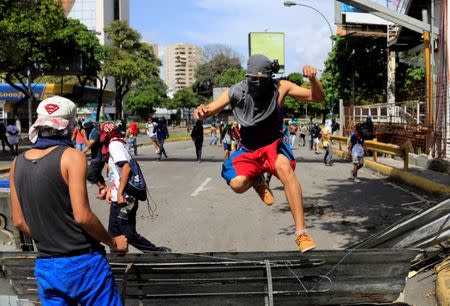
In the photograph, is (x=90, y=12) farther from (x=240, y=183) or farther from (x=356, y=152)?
(x=240, y=183)

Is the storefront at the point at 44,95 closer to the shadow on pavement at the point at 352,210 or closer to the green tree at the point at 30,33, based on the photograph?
the green tree at the point at 30,33

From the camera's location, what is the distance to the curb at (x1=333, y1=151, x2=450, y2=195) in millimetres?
11535

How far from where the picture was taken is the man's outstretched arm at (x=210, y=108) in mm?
4629

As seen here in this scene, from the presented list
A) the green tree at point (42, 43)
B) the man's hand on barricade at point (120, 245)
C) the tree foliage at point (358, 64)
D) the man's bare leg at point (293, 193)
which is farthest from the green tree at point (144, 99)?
the man's hand on barricade at point (120, 245)

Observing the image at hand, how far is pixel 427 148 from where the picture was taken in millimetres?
17000

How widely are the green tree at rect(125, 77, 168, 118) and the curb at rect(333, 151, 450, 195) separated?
78785mm

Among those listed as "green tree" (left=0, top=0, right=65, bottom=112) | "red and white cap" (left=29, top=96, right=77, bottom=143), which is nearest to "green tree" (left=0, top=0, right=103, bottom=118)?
"green tree" (left=0, top=0, right=65, bottom=112)

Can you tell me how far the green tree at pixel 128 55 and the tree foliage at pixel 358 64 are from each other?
21.2 metres

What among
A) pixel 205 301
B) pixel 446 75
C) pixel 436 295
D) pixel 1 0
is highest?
pixel 1 0

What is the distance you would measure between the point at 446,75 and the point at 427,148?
2.73m

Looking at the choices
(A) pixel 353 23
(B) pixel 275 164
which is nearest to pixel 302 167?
(B) pixel 275 164

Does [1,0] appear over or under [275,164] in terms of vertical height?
over

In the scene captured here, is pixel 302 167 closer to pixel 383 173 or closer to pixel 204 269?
pixel 383 173

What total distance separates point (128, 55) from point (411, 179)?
152 ft
